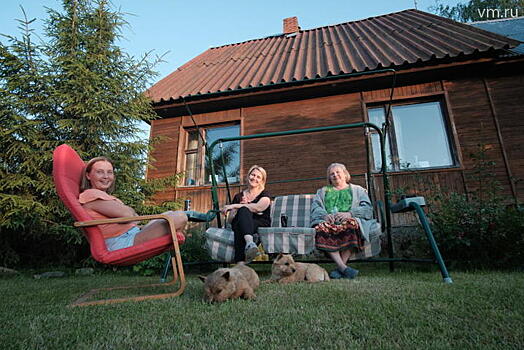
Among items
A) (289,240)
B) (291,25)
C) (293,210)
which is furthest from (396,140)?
(291,25)

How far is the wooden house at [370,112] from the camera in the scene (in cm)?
499

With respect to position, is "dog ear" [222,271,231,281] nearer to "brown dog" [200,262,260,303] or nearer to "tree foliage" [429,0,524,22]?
"brown dog" [200,262,260,303]

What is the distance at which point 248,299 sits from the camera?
5.79ft

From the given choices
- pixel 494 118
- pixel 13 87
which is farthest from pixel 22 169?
pixel 494 118

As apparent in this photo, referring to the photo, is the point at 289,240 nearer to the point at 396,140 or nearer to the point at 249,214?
the point at 249,214

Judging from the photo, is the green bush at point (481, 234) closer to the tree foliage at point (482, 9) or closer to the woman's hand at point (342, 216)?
the woman's hand at point (342, 216)

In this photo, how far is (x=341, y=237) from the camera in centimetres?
263

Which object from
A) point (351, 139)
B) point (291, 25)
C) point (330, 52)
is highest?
point (291, 25)

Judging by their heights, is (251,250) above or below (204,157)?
below

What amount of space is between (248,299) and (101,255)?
1000 millimetres

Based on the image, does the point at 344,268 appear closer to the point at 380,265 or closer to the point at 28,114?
the point at 380,265

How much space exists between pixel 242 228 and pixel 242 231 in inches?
1.1

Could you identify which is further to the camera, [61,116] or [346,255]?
[61,116]

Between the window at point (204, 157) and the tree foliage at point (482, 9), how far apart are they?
13.3 m
